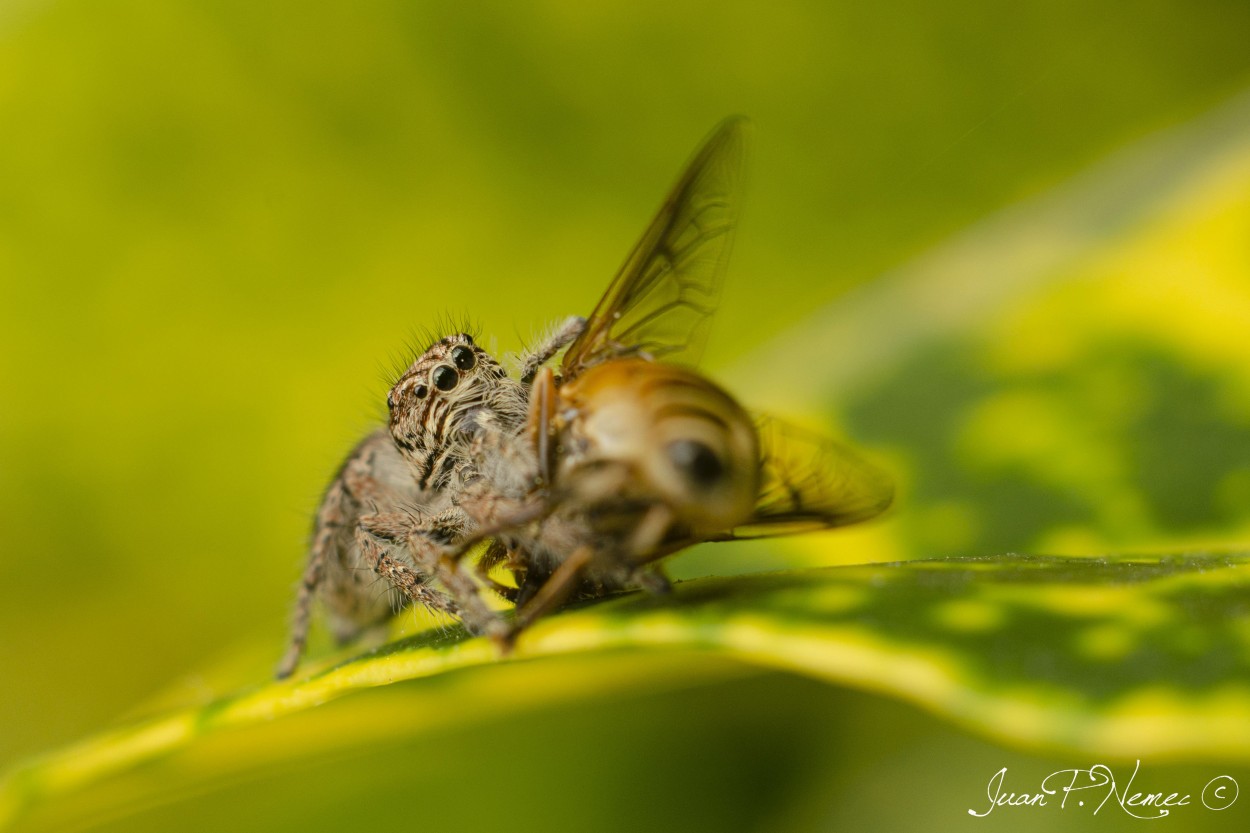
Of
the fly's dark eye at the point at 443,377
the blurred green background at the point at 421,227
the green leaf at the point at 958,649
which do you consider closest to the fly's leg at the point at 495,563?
the green leaf at the point at 958,649

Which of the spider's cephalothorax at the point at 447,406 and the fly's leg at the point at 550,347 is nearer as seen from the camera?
the spider's cephalothorax at the point at 447,406

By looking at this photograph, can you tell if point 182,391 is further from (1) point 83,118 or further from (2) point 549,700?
(2) point 549,700

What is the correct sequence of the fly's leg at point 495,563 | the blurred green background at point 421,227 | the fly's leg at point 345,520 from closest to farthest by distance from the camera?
Answer: the fly's leg at point 495,563
the fly's leg at point 345,520
the blurred green background at point 421,227

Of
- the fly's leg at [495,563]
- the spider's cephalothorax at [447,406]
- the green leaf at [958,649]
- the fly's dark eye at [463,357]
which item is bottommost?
the green leaf at [958,649]

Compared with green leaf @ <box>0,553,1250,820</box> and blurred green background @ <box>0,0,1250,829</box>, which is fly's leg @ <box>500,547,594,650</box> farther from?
blurred green background @ <box>0,0,1250,829</box>

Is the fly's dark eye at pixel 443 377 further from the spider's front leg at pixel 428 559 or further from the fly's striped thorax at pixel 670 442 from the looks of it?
the fly's striped thorax at pixel 670 442

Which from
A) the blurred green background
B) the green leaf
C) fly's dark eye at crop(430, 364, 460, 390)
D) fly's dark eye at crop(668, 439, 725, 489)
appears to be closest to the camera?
the green leaf

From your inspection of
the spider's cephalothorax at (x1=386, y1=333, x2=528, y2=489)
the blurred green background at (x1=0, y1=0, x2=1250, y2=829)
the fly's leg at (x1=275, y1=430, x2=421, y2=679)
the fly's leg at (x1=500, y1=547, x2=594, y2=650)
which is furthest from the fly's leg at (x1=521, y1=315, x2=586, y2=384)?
the fly's leg at (x1=500, y1=547, x2=594, y2=650)
